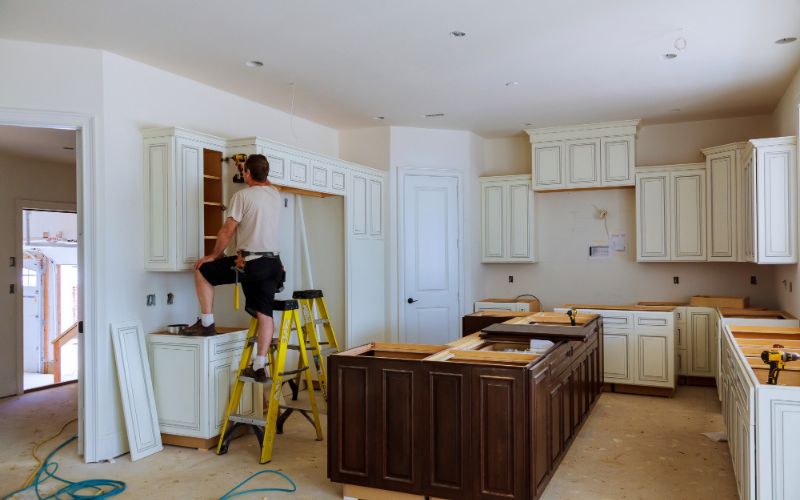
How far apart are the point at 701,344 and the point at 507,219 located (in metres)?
2.62

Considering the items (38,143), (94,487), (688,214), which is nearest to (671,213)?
(688,214)

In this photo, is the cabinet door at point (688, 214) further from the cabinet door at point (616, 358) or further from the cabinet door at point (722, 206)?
the cabinet door at point (616, 358)

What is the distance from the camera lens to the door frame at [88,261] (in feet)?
14.0

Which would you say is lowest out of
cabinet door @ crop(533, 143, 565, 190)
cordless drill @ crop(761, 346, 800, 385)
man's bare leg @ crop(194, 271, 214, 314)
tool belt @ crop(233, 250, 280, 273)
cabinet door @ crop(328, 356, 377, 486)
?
cabinet door @ crop(328, 356, 377, 486)

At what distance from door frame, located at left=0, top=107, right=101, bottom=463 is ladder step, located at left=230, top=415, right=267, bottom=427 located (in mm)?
960

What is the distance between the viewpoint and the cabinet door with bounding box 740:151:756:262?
5104mm

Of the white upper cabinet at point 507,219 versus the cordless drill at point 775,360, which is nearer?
the cordless drill at point 775,360

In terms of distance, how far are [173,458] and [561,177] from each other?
5.09 meters

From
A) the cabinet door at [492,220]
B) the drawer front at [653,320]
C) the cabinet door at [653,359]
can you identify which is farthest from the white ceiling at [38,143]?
the cabinet door at [653,359]

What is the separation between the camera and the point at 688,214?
657 cm

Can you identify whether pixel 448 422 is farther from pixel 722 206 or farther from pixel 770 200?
pixel 722 206

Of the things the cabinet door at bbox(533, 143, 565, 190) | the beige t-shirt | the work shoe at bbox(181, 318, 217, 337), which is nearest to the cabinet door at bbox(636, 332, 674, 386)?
the cabinet door at bbox(533, 143, 565, 190)

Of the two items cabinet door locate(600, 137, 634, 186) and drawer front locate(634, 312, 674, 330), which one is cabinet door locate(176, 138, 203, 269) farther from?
cabinet door locate(600, 137, 634, 186)

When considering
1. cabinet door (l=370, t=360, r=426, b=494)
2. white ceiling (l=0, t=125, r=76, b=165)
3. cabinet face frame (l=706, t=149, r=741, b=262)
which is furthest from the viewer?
cabinet face frame (l=706, t=149, r=741, b=262)
